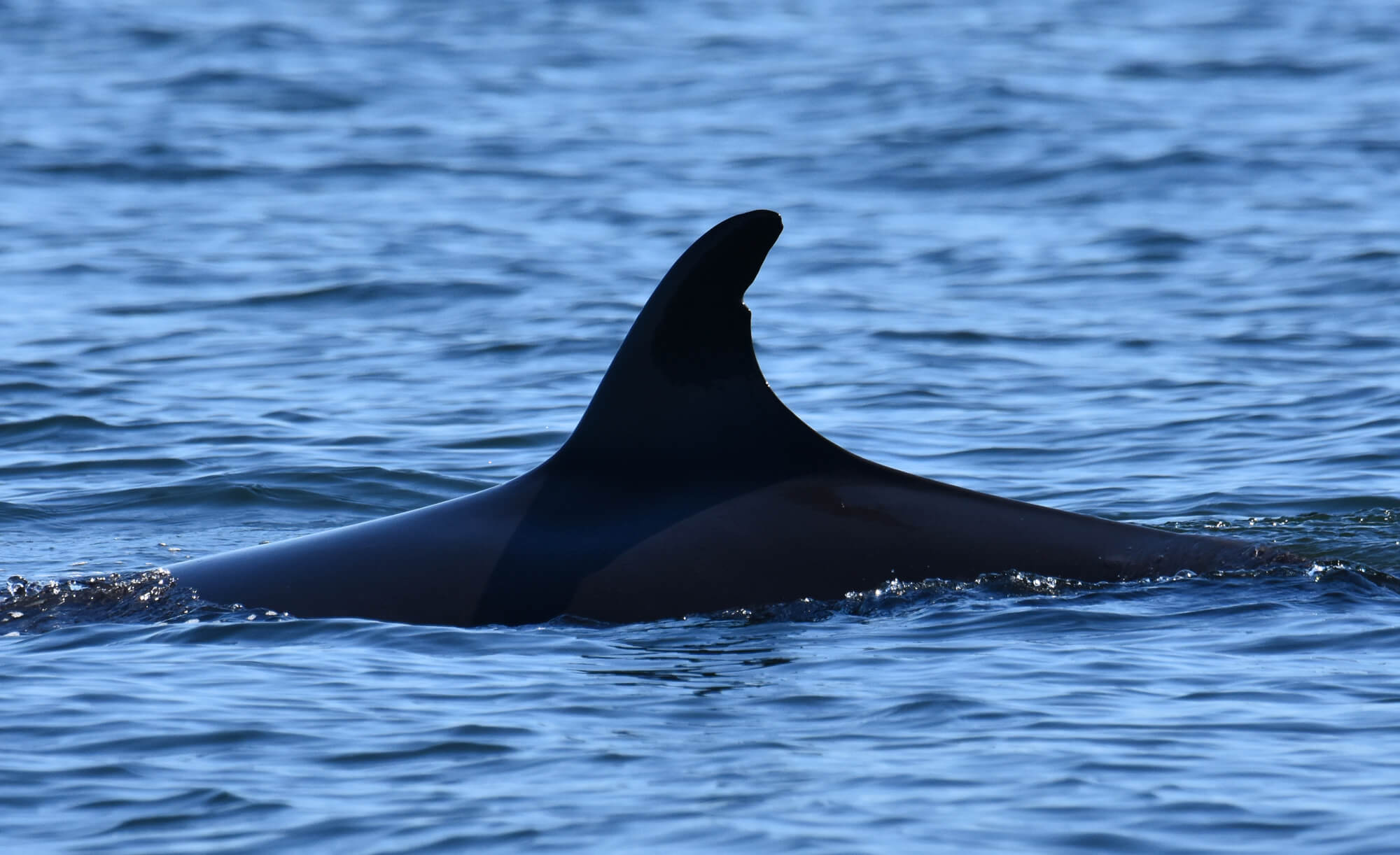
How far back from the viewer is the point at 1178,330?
56.2ft

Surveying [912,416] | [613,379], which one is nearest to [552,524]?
[613,379]

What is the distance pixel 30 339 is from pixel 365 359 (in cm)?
272

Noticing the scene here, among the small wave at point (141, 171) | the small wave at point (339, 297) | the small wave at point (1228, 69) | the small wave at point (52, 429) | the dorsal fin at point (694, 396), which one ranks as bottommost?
the small wave at point (52, 429)

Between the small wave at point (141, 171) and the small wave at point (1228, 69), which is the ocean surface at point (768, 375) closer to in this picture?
the small wave at point (141, 171)

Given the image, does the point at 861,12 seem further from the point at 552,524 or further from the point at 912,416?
the point at 552,524

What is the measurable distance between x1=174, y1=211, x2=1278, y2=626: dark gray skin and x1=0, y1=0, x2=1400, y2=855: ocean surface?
0.13 m

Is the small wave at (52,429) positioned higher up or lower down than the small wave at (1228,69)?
lower down

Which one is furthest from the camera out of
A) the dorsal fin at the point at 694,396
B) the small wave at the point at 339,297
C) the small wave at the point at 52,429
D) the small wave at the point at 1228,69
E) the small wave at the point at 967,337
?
the small wave at the point at 1228,69

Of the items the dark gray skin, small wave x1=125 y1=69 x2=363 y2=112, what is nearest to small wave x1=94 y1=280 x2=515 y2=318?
the dark gray skin

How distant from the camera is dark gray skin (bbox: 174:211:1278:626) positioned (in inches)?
324

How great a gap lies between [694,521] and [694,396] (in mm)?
489

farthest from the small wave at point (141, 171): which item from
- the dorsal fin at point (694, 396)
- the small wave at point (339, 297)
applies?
the dorsal fin at point (694, 396)

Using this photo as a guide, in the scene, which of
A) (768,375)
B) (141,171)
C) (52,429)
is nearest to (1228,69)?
(141,171)

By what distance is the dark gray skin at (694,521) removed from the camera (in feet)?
27.0
